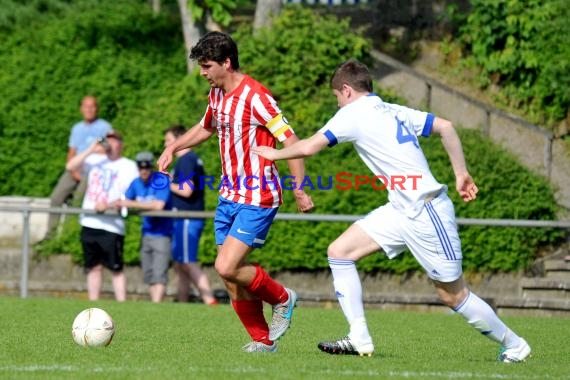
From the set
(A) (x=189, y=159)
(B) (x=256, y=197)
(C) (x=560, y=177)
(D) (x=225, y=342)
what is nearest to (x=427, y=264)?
(B) (x=256, y=197)

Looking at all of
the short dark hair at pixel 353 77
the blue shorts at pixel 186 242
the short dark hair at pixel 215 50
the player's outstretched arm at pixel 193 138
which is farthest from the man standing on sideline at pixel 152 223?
the short dark hair at pixel 353 77

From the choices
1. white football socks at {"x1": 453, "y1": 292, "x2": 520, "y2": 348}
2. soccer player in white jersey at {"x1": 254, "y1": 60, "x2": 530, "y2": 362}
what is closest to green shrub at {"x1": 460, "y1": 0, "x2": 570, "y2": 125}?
soccer player in white jersey at {"x1": 254, "y1": 60, "x2": 530, "y2": 362}

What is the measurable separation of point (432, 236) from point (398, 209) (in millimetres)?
311

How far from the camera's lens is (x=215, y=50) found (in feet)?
28.8

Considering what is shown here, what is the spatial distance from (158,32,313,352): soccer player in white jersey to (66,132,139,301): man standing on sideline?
20.7 ft

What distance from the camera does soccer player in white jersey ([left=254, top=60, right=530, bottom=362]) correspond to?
321 inches

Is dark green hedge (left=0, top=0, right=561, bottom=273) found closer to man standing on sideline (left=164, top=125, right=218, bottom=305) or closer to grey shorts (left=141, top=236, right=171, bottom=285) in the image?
man standing on sideline (left=164, top=125, right=218, bottom=305)

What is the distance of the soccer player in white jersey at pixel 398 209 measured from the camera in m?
8.15

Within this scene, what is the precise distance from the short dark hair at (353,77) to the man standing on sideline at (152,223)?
23.2ft

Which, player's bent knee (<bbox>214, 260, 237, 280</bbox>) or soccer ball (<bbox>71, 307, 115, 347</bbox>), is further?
soccer ball (<bbox>71, 307, 115, 347</bbox>)

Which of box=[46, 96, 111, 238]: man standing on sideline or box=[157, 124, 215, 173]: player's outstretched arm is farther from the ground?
box=[157, 124, 215, 173]: player's outstretched arm

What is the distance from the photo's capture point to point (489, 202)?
16312mm

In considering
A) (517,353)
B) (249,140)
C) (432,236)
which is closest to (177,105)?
(249,140)

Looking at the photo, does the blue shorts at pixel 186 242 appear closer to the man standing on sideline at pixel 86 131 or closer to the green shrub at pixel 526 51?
the man standing on sideline at pixel 86 131
